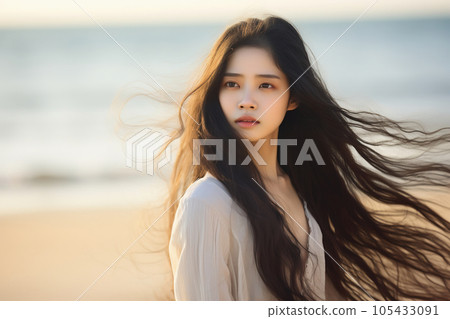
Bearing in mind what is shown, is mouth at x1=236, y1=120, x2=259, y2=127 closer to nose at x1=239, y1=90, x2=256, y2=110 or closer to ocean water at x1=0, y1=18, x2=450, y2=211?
nose at x1=239, y1=90, x2=256, y2=110

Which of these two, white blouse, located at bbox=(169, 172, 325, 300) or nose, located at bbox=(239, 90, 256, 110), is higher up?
nose, located at bbox=(239, 90, 256, 110)

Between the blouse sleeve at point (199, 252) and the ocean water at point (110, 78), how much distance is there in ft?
6.40

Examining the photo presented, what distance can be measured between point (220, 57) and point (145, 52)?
2.26 meters

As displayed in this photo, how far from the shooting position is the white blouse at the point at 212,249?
141 cm

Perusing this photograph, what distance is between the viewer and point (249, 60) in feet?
5.31

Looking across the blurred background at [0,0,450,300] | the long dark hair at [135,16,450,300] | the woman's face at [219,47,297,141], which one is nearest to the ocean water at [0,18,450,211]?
the blurred background at [0,0,450,300]

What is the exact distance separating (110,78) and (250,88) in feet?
8.95

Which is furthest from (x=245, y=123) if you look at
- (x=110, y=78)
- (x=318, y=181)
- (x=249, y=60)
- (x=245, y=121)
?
(x=110, y=78)

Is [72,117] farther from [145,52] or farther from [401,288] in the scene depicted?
[401,288]

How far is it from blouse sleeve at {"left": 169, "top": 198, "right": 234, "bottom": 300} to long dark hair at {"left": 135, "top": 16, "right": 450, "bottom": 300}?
4.8 inches

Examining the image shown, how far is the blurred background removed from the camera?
2.92m

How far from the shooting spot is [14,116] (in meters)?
3.87

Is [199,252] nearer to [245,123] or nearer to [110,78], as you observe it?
[245,123]

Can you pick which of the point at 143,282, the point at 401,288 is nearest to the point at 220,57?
the point at 401,288
